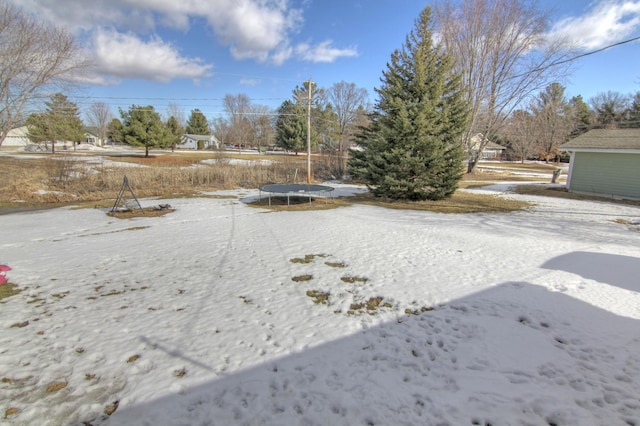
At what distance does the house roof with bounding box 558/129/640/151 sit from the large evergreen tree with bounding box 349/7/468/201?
7126mm

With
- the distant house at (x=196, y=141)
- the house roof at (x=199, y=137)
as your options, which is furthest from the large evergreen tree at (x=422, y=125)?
the house roof at (x=199, y=137)

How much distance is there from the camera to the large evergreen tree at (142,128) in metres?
32.2

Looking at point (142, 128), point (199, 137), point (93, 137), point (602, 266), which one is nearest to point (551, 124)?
point (602, 266)

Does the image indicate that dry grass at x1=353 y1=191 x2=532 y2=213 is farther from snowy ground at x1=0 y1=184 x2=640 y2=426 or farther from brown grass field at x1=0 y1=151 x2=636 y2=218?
snowy ground at x1=0 y1=184 x2=640 y2=426

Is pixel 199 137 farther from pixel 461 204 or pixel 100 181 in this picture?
pixel 461 204

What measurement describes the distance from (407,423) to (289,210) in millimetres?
9436

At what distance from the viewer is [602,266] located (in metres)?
5.40

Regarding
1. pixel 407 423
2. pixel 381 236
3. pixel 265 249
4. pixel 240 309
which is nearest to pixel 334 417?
pixel 407 423

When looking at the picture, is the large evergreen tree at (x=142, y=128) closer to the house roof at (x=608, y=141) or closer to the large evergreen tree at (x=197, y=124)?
the large evergreen tree at (x=197, y=124)

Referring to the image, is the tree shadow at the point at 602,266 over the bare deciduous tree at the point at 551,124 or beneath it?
beneath

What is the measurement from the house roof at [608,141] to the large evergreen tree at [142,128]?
35.9m

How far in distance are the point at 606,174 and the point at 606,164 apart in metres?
0.47

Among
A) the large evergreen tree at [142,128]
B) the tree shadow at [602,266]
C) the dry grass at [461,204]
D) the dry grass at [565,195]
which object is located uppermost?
the large evergreen tree at [142,128]

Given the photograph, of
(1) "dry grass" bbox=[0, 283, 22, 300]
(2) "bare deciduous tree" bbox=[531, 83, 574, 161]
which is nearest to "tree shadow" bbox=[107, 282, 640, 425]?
(1) "dry grass" bbox=[0, 283, 22, 300]
